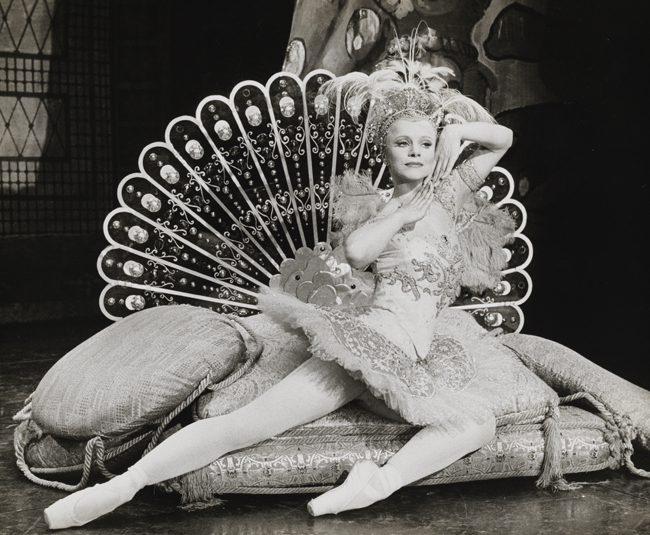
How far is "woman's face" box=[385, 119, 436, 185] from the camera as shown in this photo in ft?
9.11

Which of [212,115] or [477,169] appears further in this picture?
[212,115]

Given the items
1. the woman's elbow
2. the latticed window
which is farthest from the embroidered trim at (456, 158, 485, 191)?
the latticed window

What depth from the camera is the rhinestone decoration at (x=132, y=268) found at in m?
3.47

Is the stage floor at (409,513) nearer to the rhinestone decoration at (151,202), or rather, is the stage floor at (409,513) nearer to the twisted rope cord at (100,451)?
the twisted rope cord at (100,451)

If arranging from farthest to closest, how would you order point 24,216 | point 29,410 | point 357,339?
point 24,216 → point 29,410 → point 357,339

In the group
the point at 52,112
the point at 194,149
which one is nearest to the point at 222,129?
the point at 194,149

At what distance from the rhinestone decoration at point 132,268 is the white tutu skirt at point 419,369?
2.66ft

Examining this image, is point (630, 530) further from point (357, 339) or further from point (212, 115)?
point (212, 115)

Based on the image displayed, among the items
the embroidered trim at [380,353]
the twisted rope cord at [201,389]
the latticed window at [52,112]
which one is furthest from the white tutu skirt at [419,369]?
the latticed window at [52,112]

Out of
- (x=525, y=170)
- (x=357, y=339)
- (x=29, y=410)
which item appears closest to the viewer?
(x=357, y=339)

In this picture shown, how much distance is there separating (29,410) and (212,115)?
1.42m

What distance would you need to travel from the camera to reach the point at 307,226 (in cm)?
369

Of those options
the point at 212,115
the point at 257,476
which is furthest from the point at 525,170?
the point at 257,476

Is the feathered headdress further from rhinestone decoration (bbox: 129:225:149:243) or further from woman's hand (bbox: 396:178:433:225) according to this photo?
rhinestone decoration (bbox: 129:225:149:243)
